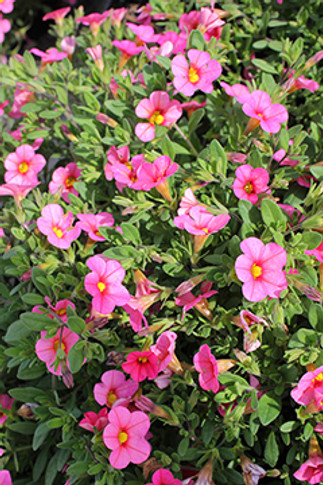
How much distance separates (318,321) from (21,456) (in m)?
1.04

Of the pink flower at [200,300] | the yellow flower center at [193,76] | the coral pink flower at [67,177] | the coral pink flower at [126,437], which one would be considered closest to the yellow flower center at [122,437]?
the coral pink flower at [126,437]

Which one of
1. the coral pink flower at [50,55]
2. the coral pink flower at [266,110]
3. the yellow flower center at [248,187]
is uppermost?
the coral pink flower at [266,110]

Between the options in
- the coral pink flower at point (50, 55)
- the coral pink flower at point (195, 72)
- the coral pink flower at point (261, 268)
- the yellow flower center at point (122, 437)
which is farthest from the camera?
the coral pink flower at point (50, 55)

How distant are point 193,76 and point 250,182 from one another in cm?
43

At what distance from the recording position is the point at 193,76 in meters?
1.46

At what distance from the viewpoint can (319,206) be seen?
4.01 ft

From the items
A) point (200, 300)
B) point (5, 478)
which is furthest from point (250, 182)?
point (5, 478)

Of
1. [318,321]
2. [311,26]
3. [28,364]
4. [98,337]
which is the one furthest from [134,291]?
[311,26]

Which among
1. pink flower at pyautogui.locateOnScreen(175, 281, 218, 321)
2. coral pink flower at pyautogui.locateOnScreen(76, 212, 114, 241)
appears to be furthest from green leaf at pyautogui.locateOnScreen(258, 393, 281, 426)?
coral pink flower at pyautogui.locateOnScreen(76, 212, 114, 241)

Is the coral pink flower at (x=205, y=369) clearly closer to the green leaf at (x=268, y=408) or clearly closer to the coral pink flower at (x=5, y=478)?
the green leaf at (x=268, y=408)

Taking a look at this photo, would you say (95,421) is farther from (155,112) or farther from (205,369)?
(155,112)

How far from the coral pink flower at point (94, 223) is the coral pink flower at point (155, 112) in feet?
0.91

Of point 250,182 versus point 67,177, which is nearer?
point 250,182

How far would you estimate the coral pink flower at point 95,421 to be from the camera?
123cm
